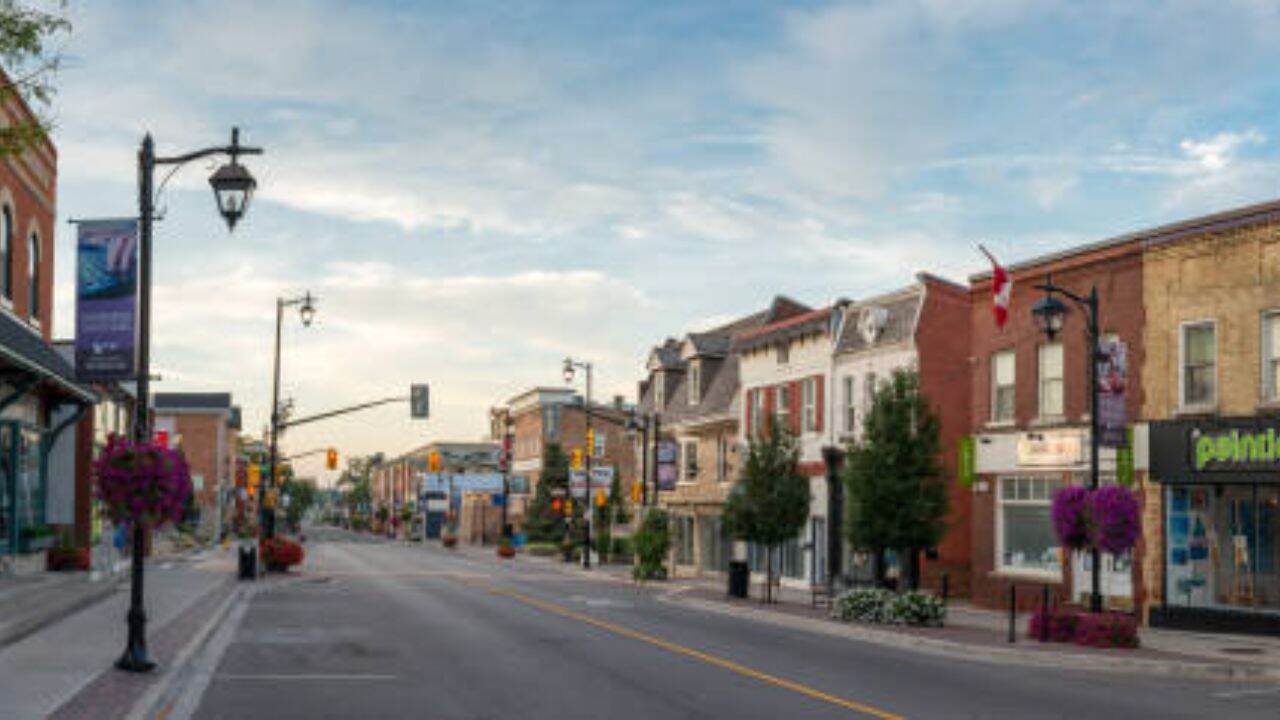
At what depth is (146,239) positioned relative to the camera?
18922 millimetres

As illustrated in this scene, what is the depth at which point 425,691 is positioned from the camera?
1748 centimetres

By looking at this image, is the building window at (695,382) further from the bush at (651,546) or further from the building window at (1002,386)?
the building window at (1002,386)

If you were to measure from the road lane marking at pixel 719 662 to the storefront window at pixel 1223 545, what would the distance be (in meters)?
11.8

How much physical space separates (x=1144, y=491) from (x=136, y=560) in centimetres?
2132

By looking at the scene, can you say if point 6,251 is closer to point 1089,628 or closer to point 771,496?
point 771,496

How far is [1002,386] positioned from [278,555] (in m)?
27.0

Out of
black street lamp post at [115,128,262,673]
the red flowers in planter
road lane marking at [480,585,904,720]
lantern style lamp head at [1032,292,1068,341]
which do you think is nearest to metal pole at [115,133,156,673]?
black street lamp post at [115,128,262,673]

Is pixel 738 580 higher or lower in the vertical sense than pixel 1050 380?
lower

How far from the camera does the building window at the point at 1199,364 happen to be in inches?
1158

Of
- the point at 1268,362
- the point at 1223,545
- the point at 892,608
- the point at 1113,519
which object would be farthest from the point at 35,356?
the point at 1268,362

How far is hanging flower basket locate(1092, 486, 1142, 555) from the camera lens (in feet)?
83.9

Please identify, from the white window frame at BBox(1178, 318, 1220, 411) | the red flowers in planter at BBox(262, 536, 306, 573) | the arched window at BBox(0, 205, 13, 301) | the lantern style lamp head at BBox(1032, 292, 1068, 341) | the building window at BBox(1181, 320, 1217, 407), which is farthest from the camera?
the red flowers in planter at BBox(262, 536, 306, 573)

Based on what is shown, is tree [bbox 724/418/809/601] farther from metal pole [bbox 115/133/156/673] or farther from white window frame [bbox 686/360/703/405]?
metal pole [bbox 115/133/156/673]

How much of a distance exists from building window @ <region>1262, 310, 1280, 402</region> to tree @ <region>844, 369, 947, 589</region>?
801cm
